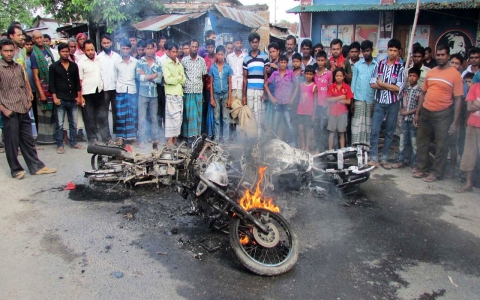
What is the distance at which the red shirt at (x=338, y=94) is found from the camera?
730 centimetres

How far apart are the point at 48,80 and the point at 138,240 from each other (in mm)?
5410

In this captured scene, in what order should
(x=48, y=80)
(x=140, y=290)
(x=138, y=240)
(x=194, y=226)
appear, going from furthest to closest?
(x=48, y=80) → (x=194, y=226) → (x=138, y=240) → (x=140, y=290)

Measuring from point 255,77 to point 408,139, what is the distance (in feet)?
11.1

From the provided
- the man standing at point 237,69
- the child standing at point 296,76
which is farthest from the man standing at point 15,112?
the child standing at point 296,76

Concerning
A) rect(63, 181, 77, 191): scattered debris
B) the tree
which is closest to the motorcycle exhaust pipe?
rect(63, 181, 77, 191): scattered debris

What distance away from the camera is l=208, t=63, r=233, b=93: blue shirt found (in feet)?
26.9

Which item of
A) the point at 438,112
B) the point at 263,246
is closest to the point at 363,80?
the point at 438,112

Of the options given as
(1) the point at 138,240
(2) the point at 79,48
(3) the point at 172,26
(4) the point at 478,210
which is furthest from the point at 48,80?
(3) the point at 172,26

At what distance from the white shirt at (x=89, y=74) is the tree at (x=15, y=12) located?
829 inches

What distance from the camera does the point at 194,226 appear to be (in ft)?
15.1

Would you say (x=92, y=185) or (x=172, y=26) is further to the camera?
(x=172, y=26)

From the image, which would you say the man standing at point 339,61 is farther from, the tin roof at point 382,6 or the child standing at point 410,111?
the tin roof at point 382,6

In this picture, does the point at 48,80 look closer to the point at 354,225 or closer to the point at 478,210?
the point at 354,225

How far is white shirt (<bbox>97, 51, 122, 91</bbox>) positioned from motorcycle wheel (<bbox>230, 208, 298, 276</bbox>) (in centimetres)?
561
